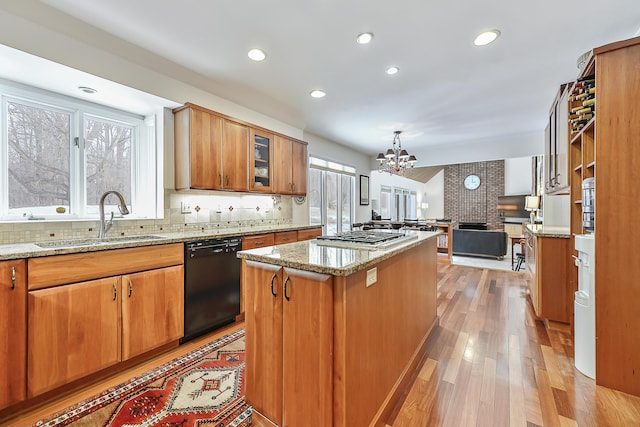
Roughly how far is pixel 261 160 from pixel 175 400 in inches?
104

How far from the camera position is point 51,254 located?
167 cm

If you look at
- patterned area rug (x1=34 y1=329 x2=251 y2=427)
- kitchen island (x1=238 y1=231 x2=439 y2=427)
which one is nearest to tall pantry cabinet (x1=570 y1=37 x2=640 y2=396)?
kitchen island (x1=238 y1=231 x2=439 y2=427)

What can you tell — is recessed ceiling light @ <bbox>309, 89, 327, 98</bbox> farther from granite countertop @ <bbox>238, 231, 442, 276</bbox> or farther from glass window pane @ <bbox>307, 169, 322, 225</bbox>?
granite countertop @ <bbox>238, 231, 442, 276</bbox>

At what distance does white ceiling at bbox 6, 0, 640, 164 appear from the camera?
1.97 m

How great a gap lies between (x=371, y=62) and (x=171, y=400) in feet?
10.3

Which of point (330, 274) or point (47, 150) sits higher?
point (47, 150)

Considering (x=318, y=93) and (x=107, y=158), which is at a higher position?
(x=318, y=93)

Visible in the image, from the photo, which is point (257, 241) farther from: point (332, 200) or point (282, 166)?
point (332, 200)

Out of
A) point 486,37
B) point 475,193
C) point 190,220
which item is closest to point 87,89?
point 190,220

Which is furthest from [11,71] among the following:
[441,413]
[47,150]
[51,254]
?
[441,413]

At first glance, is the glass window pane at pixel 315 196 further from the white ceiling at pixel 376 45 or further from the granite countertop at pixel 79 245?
the granite countertop at pixel 79 245

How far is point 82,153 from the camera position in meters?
2.50

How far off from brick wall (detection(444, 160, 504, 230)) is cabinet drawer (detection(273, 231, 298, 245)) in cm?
875

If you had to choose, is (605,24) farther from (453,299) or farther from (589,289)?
(453,299)
